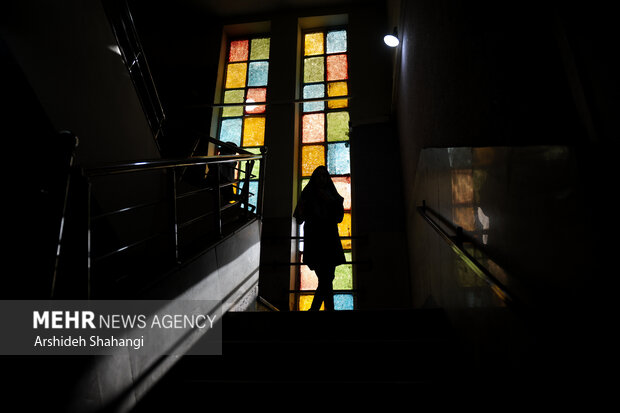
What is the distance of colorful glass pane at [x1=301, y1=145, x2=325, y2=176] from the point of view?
604 cm

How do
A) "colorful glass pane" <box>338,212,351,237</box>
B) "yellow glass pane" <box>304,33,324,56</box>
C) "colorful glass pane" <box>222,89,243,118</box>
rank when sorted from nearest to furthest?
"colorful glass pane" <box>338,212,351,237</box>, "colorful glass pane" <box>222,89,243,118</box>, "yellow glass pane" <box>304,33,324,56</box>

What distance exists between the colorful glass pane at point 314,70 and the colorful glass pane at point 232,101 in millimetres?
1392

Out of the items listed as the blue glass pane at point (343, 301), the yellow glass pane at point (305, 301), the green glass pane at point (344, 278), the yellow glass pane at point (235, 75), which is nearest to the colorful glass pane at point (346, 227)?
the green glass pane at point (344, 278)

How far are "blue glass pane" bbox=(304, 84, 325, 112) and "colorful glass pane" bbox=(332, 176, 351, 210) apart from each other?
1638 mm

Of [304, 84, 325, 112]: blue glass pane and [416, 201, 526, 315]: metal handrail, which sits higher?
[304, 84, 325, 112]: blue glass pane

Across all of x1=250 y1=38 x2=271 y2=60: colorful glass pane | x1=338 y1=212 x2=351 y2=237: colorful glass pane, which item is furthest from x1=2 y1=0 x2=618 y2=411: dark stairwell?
x1=250 y1=38 x2=271 y2=60: colorful glass pane

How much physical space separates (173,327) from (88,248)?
66cm

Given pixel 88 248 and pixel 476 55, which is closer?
pixel 88 248

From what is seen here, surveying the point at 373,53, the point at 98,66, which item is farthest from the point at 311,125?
the point at 98,66

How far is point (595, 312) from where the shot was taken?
0.75 meters

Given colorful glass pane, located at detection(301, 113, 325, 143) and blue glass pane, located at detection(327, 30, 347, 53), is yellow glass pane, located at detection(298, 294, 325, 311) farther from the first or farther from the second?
blue glass pane, located at detection(327, 30, 347, 53)

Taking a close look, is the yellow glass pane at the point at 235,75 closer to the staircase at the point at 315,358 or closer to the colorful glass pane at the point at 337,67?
the colorful glass pane at the point at 337,67

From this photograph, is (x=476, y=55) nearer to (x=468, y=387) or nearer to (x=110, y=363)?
(x=468, y=387)

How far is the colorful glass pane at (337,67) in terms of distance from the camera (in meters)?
6.70
